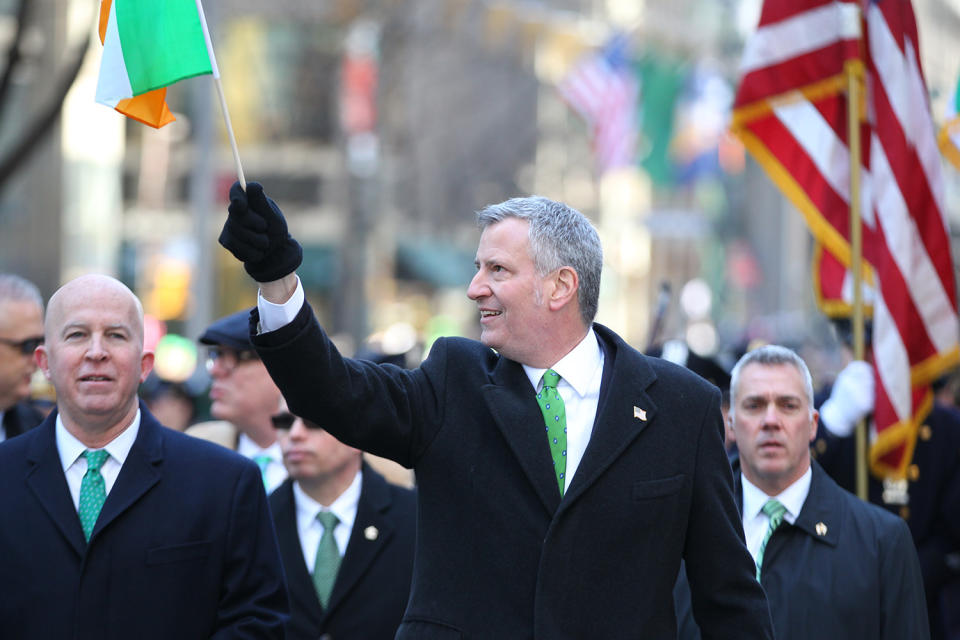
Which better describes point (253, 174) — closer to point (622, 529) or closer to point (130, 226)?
point (130, 226)

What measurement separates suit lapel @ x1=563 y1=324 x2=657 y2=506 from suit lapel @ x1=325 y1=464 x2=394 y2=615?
1.77 meters

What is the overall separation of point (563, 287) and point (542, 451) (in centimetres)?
49

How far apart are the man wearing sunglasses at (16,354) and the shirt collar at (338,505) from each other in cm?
136

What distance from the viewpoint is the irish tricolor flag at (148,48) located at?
4.20 m

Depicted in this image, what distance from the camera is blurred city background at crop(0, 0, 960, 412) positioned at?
25625 millimetres

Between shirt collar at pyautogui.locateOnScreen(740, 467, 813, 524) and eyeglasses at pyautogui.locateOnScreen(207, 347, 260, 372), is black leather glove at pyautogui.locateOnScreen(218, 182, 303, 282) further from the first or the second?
eyeglasses at pyautogui.locateOnScreen(207, 347, 260, 372)

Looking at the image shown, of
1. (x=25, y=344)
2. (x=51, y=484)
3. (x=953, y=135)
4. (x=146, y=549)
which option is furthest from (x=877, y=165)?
(x=51, y=484)

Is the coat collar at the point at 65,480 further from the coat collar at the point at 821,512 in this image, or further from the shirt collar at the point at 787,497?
the shirt collar at the point at 787,497

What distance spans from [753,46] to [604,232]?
154ft

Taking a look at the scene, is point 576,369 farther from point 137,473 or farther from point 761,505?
point 761,505

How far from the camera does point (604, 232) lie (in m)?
54.8

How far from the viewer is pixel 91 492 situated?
4.47m

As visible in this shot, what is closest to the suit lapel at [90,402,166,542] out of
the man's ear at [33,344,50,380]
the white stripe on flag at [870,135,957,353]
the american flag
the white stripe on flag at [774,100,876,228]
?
the man's ear at [33,344,50,380]

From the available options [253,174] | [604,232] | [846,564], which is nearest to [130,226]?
[253,174]
